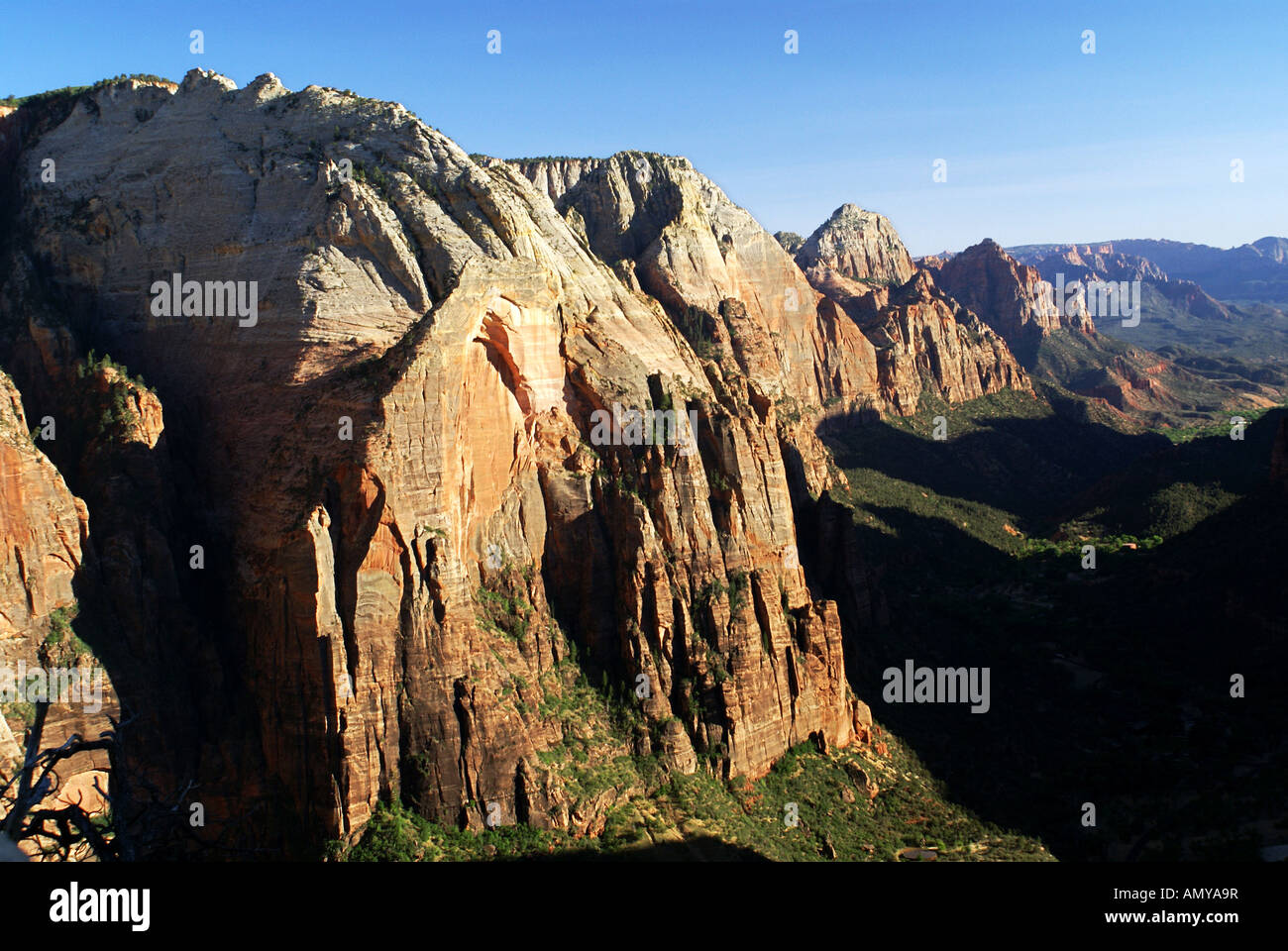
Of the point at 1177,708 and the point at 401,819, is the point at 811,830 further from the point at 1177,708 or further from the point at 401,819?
the point at 1177,708

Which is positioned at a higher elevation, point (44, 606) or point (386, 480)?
point (386, 480)

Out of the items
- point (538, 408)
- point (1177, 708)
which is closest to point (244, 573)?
point (538, 408)

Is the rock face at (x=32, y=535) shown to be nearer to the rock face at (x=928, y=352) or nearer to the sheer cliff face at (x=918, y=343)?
the sheer cliff face at (x=918, y=343)

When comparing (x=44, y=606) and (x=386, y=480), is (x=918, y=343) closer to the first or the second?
(x=386, y=480)

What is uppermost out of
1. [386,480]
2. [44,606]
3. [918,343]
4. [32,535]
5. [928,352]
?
[918,343]

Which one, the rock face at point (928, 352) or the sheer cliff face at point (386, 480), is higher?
the rock face at point (928, 352)

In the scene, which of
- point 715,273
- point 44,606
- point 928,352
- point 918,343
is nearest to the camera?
point 44,606

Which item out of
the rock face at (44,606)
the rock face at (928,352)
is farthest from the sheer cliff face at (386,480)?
the rock face at (928,352)

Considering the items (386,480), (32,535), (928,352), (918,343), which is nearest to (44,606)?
(32,535)

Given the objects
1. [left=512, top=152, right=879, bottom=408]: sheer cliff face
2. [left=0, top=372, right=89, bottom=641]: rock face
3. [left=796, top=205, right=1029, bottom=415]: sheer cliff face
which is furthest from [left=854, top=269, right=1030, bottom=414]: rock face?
[left=0, top=372, right=89, bottom=641]: rock face
